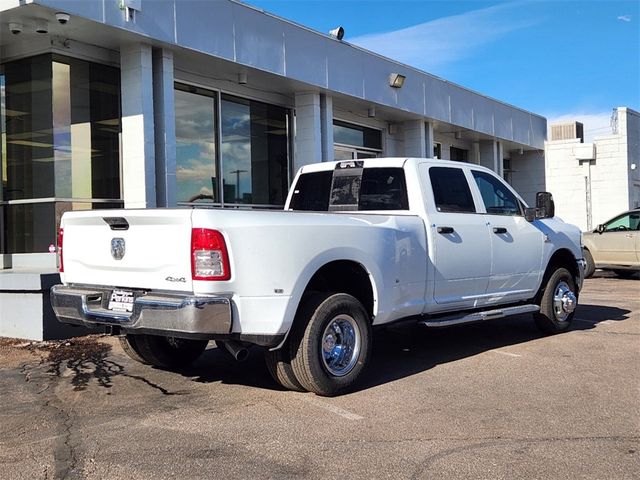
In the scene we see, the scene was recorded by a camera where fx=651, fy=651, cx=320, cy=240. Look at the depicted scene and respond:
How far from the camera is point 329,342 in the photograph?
538 centimetres

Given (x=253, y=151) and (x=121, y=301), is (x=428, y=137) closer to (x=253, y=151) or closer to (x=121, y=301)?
(x=253, y=151)

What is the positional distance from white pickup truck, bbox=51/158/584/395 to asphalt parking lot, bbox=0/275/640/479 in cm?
46

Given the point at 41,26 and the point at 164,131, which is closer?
the point at 41,26

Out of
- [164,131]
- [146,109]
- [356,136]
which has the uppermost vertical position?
[356,136]

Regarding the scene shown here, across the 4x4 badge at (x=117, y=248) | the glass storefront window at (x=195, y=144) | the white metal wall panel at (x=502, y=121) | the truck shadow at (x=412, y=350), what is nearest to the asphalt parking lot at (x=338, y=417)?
the truck shadow at (x=412, y=350)

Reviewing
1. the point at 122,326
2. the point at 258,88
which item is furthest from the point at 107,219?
the point at 258,88

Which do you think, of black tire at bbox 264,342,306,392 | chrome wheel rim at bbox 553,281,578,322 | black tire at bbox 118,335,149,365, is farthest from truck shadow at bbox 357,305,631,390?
black tire at bbox 118,335,149,365

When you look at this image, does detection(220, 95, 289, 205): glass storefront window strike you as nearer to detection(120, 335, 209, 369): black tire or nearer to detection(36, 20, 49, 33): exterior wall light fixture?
detection(36, 20, 49, 33): exterior wall light fixture

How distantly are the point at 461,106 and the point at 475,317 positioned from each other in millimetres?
12694

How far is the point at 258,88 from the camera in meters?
13.3

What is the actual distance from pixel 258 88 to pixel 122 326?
9.06m

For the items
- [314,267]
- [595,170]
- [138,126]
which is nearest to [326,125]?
[138,126]

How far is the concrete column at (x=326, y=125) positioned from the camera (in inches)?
549

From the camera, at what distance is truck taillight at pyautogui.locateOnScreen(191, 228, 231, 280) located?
4590 mm
